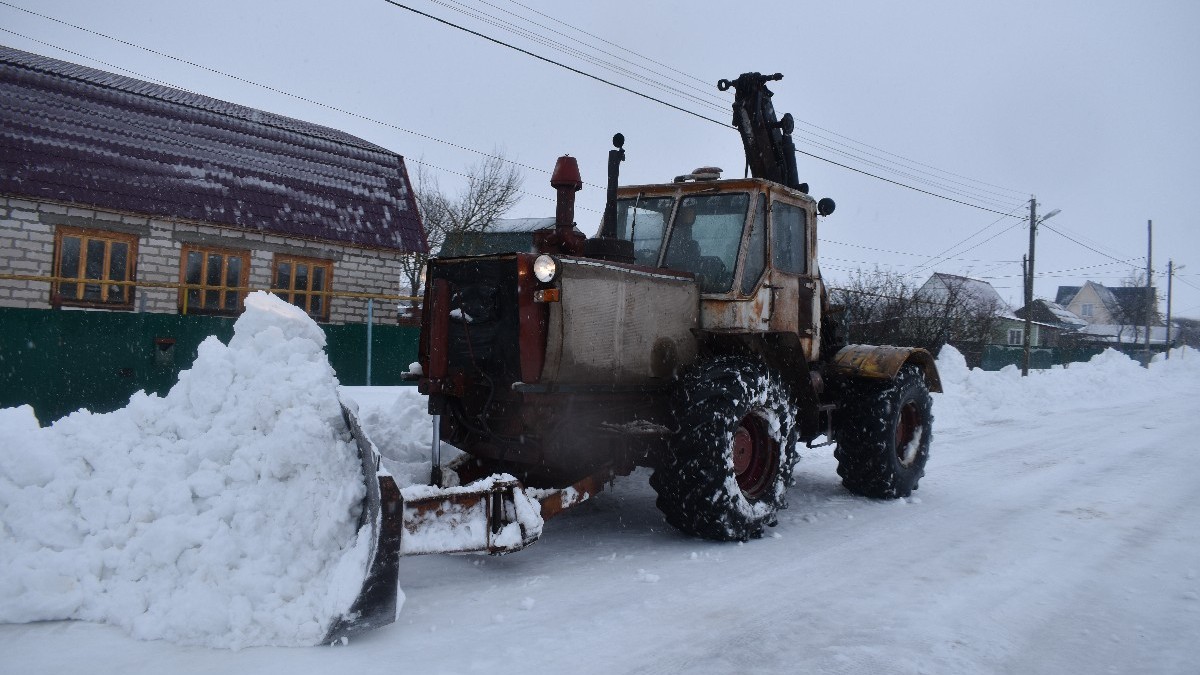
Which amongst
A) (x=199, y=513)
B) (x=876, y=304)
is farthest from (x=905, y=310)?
(x=199, y=513)

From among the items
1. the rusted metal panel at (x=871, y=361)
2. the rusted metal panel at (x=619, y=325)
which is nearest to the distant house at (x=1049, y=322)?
the rusted metal panel at (x=871, y=361)

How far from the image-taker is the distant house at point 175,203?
12609mm

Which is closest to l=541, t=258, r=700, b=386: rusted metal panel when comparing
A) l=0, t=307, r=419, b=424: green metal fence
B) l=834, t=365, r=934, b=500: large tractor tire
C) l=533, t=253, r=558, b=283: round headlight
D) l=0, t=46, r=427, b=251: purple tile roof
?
l=533, t=253, r=558, b=283: round headlight

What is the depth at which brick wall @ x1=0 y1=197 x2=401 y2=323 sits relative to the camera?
40.8 feet

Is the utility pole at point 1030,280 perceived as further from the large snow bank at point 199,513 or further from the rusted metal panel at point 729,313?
the large snow bank at point 199,513

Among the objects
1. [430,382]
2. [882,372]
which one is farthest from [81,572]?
[882,372]

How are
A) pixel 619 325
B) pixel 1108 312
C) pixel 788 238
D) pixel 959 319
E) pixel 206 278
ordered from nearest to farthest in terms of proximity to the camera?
pixel 619 325 < pixel 788 238 < pixel 206 278 < pixel 959 319 < pixel 1108 312

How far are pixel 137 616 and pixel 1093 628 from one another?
4344 mm

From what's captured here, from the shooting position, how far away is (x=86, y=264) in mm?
13086

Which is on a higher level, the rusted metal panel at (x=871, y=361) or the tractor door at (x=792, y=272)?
the tractor door at (x=792, y=272)

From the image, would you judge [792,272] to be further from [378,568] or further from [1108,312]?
[1108,312]

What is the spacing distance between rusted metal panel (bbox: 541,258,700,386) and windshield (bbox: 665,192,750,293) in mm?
271

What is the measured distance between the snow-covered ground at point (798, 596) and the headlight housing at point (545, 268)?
1.66 metres

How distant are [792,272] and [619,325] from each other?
6.67ft
